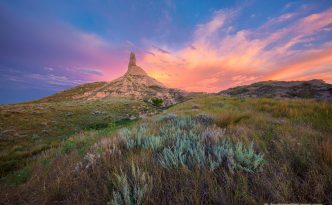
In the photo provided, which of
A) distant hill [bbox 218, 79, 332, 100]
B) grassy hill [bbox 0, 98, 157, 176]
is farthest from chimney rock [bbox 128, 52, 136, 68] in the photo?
distant hill [bbox 218, 79, 332, 100]

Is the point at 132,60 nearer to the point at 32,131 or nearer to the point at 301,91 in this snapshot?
the point at 32,131

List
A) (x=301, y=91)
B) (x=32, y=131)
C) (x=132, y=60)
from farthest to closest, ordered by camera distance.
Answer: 1. (x=132, y=60)
2. (x=301, y=91)
3. (x=32, y=131)

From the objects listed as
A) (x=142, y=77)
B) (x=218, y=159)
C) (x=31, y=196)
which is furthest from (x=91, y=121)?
(x=142, y=77)

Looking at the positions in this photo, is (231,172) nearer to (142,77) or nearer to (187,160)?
(187,160)

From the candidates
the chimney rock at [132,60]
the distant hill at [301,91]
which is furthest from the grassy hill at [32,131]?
the chimney rock at [132,60]

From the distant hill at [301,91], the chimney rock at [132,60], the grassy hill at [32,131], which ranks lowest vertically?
the grassy hill at [32,131]

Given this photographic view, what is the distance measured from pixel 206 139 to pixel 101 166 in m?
2.05

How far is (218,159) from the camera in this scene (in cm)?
203

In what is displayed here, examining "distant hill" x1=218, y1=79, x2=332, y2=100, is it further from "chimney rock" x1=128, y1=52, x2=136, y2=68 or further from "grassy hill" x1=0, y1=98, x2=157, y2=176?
"chimney rock" x1=128, y1=52, x2=136, y2=68

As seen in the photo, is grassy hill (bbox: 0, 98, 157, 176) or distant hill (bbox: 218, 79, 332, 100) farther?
distant hill (bbox: 218, 79, 332, 100)

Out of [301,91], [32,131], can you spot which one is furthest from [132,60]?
[301,91]

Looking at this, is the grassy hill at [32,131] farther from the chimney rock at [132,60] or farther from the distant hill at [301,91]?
the chimney rock at [132,60]

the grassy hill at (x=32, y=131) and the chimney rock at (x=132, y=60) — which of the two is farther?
the chimney rock at (x=132, y=60)

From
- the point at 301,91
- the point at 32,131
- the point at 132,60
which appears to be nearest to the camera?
the point at 32,131
